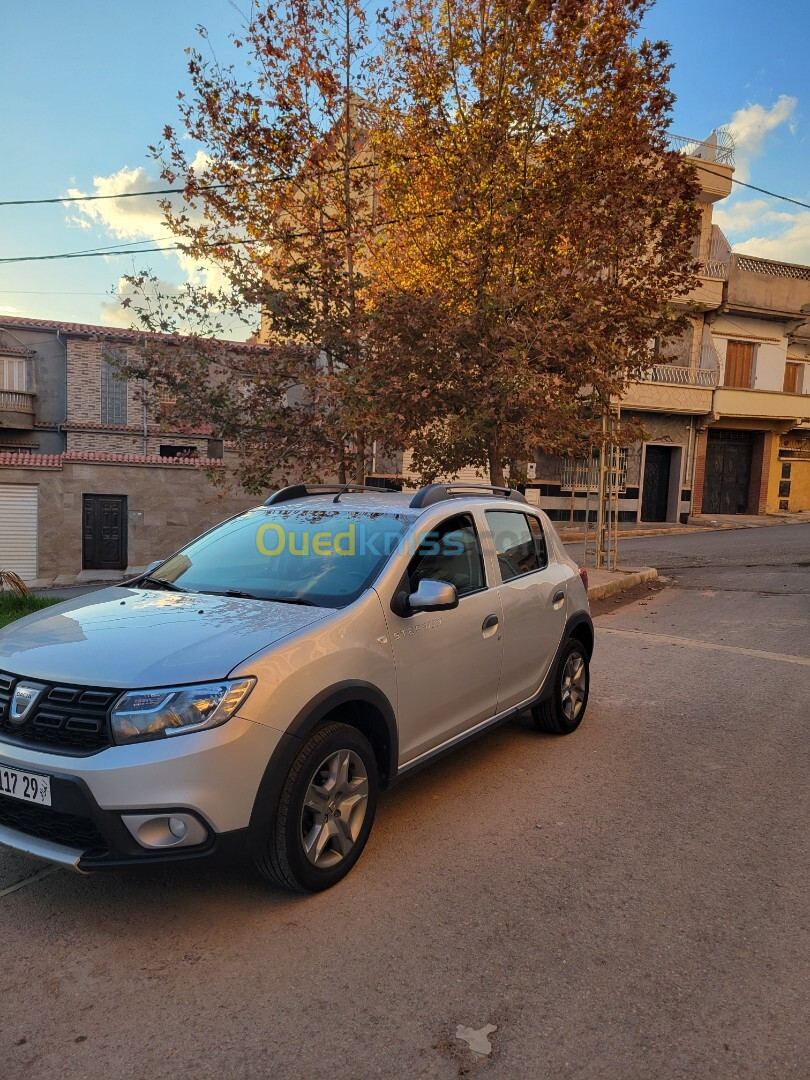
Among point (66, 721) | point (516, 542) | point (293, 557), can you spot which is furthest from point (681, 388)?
point (66, 721)

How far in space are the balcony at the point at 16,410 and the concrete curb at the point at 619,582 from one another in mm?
26417

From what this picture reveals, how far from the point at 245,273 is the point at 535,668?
6.33m

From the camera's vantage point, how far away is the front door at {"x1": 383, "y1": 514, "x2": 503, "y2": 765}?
369cm

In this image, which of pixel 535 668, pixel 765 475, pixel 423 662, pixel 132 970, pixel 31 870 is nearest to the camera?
pixel 132 970

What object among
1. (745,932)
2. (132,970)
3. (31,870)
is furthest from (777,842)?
(31,870)

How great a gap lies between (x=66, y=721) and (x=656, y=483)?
84.7 feet

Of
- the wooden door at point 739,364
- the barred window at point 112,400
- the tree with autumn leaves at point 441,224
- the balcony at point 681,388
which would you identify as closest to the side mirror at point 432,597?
the tree with autumn leaves at point 441,224

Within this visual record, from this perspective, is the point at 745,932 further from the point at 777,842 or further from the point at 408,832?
the point at 408,832

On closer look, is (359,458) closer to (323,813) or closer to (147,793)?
(323,813)

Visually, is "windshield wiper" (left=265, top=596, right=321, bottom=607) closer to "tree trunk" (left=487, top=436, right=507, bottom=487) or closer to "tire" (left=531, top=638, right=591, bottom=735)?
"tire" (left=531, top=638, right=591, bottom=735)

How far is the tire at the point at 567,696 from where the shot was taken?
207 inches

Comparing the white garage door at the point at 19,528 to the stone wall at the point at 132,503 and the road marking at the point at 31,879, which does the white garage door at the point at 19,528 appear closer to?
the stone wall at the point at 132,503

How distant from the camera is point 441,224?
966 cm

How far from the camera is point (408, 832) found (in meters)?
3.83
